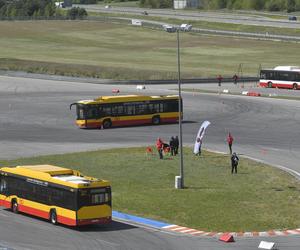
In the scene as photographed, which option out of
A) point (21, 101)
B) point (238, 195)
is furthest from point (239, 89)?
point (238, 195)

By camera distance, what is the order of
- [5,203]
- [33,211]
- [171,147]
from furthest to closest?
[171,147], [5,203], [33,211]

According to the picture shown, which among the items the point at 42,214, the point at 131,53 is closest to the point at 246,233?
the point at 42,214

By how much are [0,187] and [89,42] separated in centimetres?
13788

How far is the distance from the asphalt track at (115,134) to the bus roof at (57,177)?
2.07 meters

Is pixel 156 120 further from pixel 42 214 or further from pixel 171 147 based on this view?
pixel 42 214

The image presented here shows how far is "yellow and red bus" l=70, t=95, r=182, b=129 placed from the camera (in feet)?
263

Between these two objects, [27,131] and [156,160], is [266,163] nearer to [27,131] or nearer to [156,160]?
[156,160]

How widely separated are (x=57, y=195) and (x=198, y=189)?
11404mm

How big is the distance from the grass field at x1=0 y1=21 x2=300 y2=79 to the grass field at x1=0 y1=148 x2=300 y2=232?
62416mm

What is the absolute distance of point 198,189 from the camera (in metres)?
50.6

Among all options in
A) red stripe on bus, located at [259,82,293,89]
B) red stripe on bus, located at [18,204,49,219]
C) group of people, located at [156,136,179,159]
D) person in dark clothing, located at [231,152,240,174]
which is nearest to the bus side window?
red stripe on bus, located at [18,204,49,219]

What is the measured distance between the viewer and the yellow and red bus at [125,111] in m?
80.1

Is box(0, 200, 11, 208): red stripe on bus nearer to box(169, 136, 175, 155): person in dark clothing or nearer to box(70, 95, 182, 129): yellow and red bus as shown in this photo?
box(169, 136, 175, 155): person in dark clothing

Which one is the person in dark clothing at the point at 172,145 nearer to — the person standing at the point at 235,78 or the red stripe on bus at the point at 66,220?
the red stripe on bus at the point at 66,220
